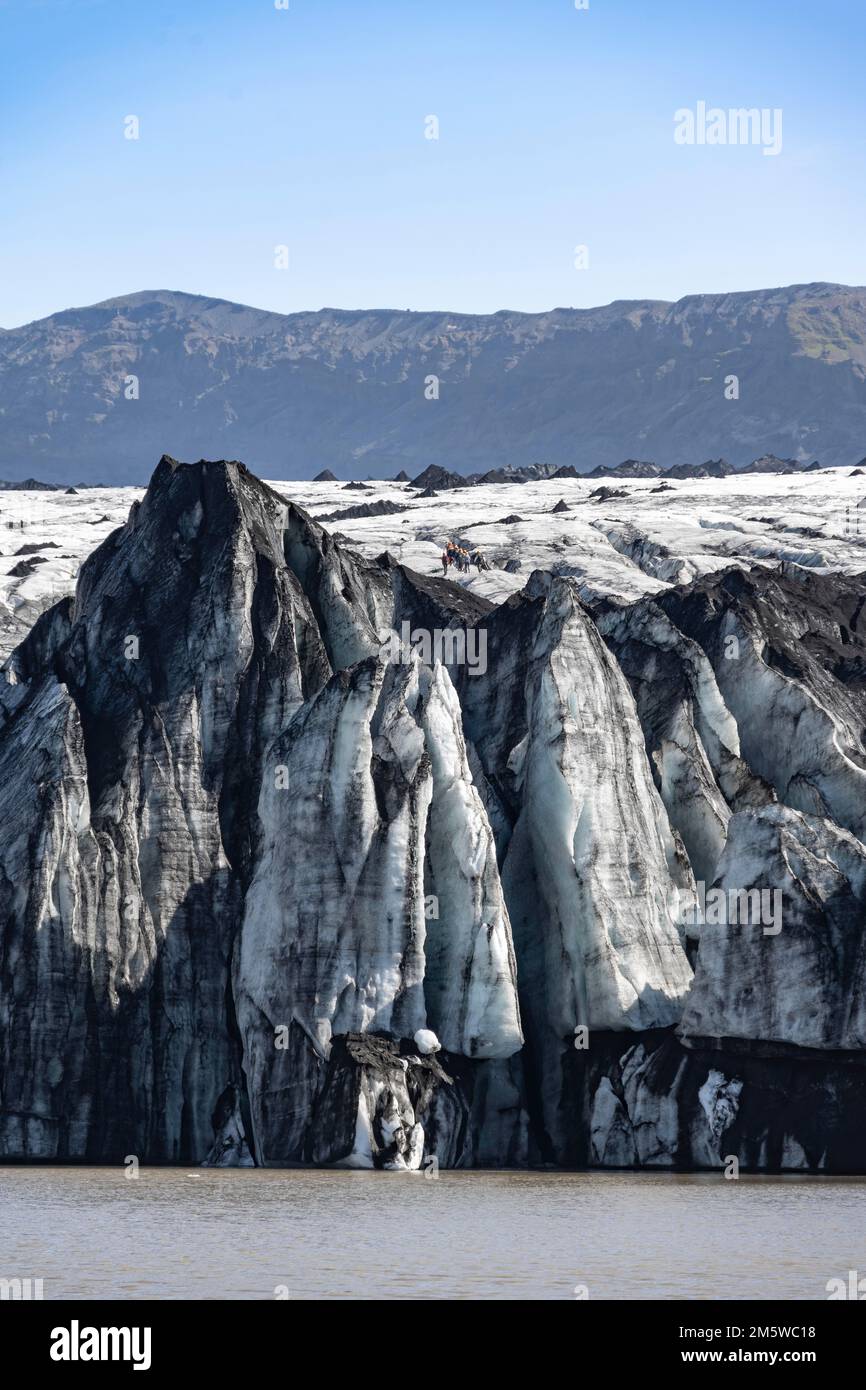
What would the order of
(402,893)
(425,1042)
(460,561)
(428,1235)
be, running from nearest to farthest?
(428,1235) → (425,1042) → (402,893) → (460,561)

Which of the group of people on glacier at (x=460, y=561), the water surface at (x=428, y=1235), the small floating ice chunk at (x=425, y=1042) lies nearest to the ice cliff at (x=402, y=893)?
the small floating ice chunk at (x=425, y=1042)

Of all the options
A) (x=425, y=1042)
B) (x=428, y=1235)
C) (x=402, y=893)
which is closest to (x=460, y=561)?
(x=402, y=893)

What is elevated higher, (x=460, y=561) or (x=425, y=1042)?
(x=460, y=561)

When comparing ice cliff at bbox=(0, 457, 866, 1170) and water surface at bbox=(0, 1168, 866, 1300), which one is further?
ice cliff at bbox=(0, 457, 866, 1170)

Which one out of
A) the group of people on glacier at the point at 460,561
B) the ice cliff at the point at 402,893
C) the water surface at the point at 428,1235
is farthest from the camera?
the group of people on glacier at the point at 460,561

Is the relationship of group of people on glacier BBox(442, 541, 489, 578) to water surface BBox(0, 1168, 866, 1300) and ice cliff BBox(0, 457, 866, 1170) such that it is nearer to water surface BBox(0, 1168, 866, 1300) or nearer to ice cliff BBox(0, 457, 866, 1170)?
ice cliff BBox(0, 457, 866, 1170)

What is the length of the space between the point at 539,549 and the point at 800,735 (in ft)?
142

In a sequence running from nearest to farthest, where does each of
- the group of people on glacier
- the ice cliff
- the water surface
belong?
1. the water surface
2. the ice cliff
3. the group of people on glacier

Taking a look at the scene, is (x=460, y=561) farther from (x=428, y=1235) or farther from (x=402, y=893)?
(x=428, y=1235)

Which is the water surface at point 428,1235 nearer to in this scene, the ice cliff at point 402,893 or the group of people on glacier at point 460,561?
the ice cliff at point 402,893

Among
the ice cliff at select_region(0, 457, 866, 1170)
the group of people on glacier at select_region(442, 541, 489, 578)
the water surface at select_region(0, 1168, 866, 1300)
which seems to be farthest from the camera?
the group of people on glacier at select_region(442, 541, 489, 578)

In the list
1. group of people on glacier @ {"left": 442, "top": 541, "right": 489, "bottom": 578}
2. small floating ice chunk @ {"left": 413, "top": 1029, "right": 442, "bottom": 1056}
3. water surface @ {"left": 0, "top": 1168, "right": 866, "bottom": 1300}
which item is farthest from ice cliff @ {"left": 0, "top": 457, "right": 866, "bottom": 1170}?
group of people on glacier @ {"left": 442, "top": 541, "right": 489, "bottom": 578}

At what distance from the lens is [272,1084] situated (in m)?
55.0
